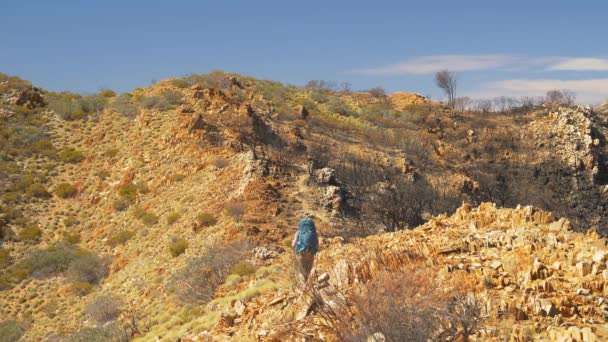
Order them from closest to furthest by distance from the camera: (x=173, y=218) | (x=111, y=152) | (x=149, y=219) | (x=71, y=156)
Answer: (x=173, y=218), (x=149, y=219), (x=111, y=152), (x=71, y=156)

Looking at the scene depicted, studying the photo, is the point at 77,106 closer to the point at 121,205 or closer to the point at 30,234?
the point at 30,234

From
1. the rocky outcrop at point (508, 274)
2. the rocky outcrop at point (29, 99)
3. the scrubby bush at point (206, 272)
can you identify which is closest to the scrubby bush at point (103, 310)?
the scrubby bush at point (206, 272)

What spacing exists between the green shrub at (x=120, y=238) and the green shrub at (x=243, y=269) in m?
11.0

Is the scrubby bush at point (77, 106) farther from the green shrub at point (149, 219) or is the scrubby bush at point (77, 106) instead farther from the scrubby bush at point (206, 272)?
the scrubby bush at point (206, 272)

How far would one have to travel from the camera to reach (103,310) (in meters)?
21.2

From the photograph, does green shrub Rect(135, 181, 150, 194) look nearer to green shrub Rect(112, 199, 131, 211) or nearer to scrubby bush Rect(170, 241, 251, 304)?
green shrub Rect(112, 199, 131, 211)

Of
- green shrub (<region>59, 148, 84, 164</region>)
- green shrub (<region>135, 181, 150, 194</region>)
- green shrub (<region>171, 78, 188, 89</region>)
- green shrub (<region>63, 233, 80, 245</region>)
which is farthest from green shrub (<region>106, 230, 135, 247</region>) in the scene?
green shrub (<region>171, 78, 188, 89</region>)

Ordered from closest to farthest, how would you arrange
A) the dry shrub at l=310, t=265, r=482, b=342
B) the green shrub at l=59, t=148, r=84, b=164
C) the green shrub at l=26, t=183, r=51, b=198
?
the dry shrub at l=310, t=265, r=482, b=342 → the green shrub at l=26, t=183, r=51, b=198 → the green shrub at l=59, t=148, r=84, b=164

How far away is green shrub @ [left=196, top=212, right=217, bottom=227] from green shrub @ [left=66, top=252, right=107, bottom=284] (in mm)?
5944

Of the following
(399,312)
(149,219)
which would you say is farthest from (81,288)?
(399,312)

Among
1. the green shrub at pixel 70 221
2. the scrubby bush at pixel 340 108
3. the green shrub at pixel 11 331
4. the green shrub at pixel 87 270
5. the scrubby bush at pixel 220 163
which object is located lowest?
the green shrub at pixel 11 331

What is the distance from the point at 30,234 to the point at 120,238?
7.17 meters

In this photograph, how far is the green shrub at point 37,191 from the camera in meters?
35.6

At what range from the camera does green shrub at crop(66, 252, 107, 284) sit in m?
26.2
